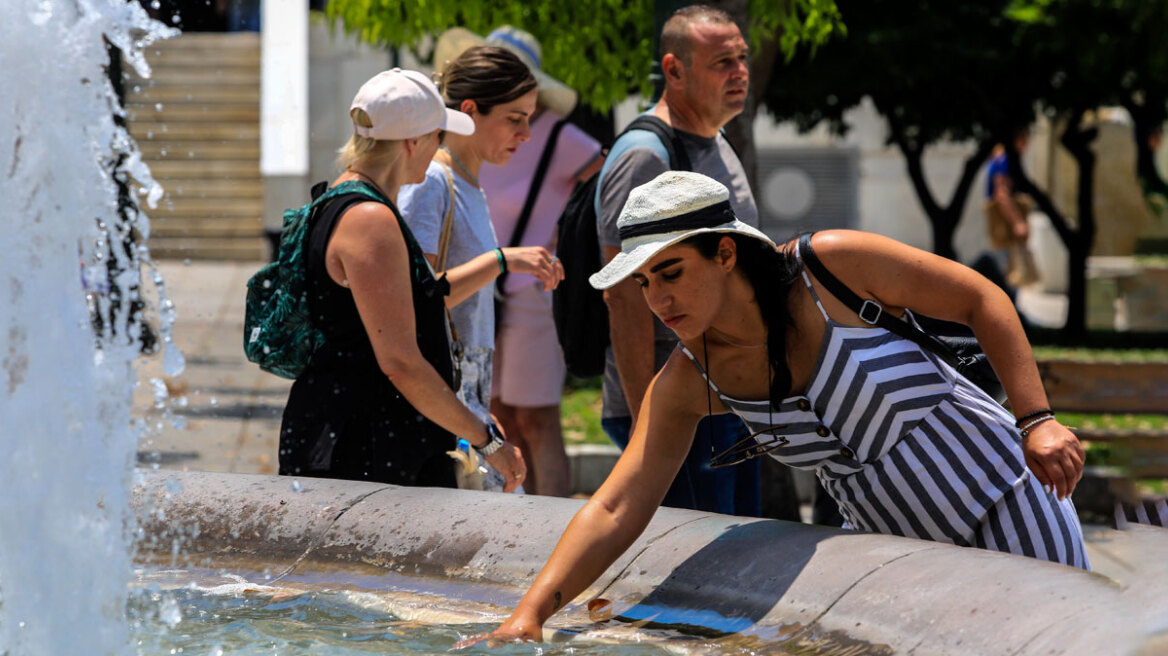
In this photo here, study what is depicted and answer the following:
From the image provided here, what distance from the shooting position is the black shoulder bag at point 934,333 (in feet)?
9.71

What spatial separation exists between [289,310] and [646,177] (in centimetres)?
108

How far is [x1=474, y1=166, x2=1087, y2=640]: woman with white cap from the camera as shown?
2.92 meters

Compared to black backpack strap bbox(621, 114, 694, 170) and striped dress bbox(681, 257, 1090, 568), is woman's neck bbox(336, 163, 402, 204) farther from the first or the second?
striped dress bbox(681, 257, 1090, 568)

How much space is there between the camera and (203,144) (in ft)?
55.1

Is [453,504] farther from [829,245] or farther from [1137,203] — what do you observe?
[1137,203]

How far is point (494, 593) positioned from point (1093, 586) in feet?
4.36

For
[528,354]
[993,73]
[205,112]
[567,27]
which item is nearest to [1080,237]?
[993,73]

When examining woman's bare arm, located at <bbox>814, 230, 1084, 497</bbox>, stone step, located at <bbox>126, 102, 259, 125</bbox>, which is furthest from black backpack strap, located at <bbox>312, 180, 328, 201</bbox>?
stone step, located at <bbox>126, 102, 259, 125</bbox>

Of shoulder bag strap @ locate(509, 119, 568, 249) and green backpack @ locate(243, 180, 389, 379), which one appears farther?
shoulder bag strap @ locate(509, 119, 568, 249)

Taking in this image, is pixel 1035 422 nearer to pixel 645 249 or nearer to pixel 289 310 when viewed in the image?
pixel 645 249

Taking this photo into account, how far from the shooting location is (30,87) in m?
3.74

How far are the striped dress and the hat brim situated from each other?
23 cm

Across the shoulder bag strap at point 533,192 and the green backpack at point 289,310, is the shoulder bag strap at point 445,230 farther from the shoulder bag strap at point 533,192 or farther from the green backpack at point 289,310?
the shoulder bag strap at point 533,192

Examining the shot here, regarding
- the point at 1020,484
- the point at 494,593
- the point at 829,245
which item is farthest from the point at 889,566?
the point at 494,593
